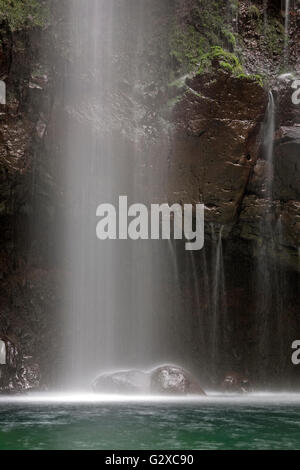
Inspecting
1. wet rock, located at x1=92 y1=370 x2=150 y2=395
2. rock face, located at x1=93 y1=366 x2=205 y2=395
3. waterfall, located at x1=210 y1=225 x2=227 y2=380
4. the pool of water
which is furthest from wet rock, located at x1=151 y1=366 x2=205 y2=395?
waterfall, located at x1=210 y1=225 x2=227 y2=380

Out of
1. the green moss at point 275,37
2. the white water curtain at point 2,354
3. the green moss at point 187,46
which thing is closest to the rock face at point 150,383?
the white water curtain at point 2,354

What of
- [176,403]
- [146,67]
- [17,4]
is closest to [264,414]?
[176,403]

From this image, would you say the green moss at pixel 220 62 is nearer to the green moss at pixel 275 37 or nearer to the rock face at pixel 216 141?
Result: the rock face at pixel 216 141

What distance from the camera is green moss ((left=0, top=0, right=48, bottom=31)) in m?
18.1

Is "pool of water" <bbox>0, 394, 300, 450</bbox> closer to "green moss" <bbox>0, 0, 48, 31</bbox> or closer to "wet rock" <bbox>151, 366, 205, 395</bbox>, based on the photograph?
"wet rock" <bbox>151, 366, 205, 395</bbox>

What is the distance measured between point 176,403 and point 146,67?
12674 mm

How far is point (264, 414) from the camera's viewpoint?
1124 cm

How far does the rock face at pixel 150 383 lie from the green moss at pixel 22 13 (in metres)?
12.3

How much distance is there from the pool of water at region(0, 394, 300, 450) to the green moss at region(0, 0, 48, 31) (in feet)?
41.7

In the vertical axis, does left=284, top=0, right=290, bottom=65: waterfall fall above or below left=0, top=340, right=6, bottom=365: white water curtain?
above

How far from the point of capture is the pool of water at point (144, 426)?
743 cm

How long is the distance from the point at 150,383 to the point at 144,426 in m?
7.65

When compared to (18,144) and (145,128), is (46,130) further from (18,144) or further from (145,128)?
(145,128)
